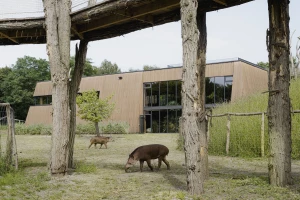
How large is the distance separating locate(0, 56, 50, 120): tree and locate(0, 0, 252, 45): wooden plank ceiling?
48558 mm

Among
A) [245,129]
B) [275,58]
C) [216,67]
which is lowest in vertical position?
[245,129]

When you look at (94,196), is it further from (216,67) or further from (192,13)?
(216,67)

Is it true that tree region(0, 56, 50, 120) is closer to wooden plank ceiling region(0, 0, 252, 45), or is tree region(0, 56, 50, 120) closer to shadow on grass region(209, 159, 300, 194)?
wooden plank ceiling region(0, 0, 252, 45)

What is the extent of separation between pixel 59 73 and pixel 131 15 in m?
2.50

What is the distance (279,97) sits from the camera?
7.80 meters

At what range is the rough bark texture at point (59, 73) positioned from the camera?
958cm

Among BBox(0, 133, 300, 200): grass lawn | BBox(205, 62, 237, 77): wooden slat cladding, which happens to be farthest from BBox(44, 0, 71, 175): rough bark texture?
BBox(205, 62, 237, 77): wooden slat cladding

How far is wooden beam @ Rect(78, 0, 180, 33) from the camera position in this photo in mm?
8941

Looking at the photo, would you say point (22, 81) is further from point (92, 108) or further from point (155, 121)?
point (92, 108)

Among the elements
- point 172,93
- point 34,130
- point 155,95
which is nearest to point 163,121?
point 155,95

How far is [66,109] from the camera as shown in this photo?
980 centimetres

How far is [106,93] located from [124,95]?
239cm

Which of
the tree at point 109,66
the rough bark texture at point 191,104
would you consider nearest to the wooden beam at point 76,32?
the rough bark texture at point 191,104

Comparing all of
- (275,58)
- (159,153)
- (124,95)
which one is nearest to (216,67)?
(124,95)
